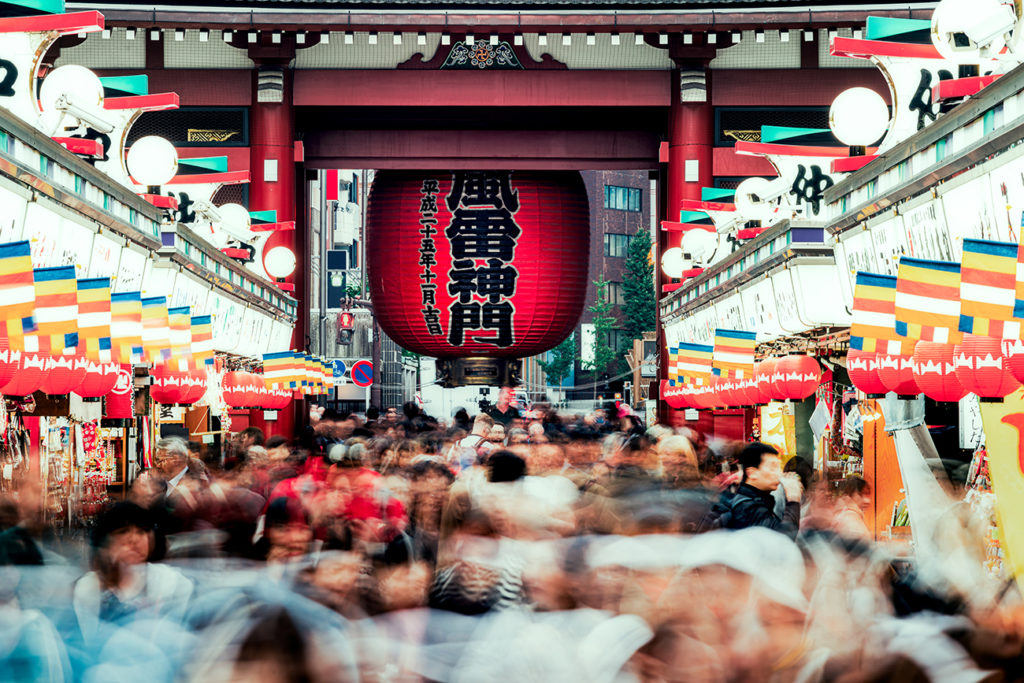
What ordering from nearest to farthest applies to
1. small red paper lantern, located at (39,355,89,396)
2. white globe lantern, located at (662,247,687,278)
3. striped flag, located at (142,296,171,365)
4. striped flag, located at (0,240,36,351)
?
striped flag, located at (0,240,36,351) < small red paper lantern, located at (39,355,89,396) < striped flag, located at (142,296,171,365) < white globe lantern, located at (662,247,687,278)

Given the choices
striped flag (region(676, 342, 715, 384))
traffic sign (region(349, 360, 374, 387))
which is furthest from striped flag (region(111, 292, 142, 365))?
traffic sign (region(349, 360, 374, 387))

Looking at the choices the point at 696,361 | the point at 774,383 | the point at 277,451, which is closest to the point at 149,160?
the point at 277,451

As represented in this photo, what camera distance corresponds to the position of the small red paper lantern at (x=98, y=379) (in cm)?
719

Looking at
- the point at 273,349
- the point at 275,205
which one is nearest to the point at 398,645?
the point at 273,349

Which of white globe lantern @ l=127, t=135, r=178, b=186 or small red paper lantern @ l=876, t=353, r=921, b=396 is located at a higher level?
white globe lantern @ l=127, t=135, r=178, b=186

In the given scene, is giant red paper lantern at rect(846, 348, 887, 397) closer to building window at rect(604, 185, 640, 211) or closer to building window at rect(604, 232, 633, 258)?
building window at rect(604, 185, 640, 211)

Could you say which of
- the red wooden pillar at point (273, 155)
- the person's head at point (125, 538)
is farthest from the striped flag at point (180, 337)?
the red wooden pillar at point (273, 155)

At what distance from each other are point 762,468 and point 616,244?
54.7 meters

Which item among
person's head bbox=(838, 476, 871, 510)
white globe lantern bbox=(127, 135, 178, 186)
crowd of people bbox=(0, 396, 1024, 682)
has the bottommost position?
crowd of people bbox=(0, 396, 1024, 682)

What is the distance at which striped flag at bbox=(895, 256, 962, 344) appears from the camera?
5555 mm

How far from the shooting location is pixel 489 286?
2170 centimetres

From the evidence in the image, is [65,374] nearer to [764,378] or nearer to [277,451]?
[277,451]

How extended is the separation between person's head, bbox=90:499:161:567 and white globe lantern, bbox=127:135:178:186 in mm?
7155

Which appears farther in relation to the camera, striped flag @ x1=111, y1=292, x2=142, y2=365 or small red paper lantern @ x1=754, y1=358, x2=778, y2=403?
small red paper lantern @ x1=754, y1=358, x2=778, y2=403
